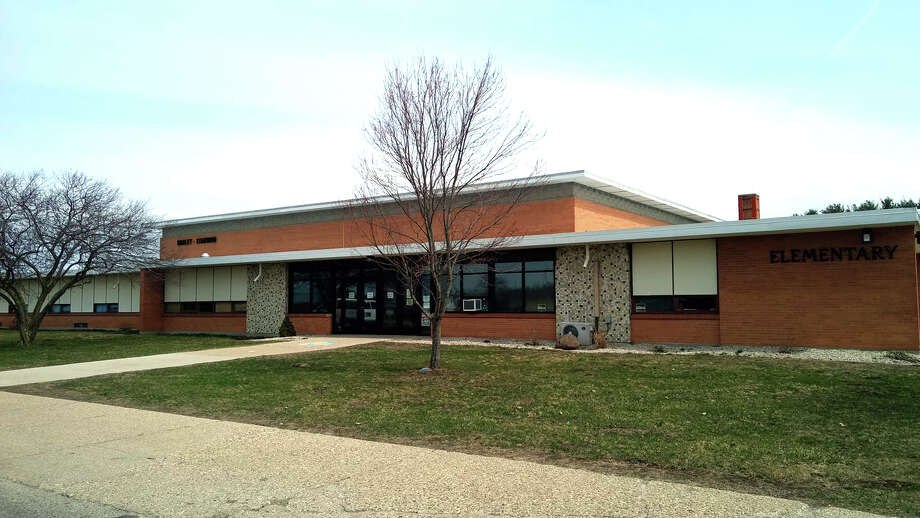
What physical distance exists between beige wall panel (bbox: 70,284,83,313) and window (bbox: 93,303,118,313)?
135 cm

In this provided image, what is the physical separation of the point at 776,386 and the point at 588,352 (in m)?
6.27

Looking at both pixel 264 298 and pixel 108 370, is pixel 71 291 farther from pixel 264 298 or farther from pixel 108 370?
pixel 108 370

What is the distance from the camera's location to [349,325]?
2567 cm

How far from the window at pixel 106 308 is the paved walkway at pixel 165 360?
15.2 meters

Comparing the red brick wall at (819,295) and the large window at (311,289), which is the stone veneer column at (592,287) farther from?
the large window at (311,289)

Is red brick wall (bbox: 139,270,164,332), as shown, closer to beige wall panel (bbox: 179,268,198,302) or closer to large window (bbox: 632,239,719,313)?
beige wall panel (bbox: 179,268,198,302)

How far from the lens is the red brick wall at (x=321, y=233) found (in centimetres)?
2241

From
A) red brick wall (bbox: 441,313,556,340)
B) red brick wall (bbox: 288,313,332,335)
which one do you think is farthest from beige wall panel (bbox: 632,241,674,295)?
red brick wall (bbox: 288,313,332,335)

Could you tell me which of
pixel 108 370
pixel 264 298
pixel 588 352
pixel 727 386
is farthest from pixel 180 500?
pixel 264 298

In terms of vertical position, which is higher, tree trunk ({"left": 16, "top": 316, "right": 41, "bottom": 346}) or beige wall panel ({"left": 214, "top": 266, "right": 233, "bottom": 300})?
beige wall panel ({"left": 214, "top": 266, "right": 233, "bottom": 300})

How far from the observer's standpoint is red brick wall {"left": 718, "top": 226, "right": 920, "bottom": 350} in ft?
50.0

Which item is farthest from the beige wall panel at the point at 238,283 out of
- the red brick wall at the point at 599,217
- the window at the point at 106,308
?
the red brick wall at the point at 599,217

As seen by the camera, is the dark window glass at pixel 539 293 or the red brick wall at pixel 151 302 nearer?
the dark window glass at pixel 539 293

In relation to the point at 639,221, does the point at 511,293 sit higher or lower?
lower
